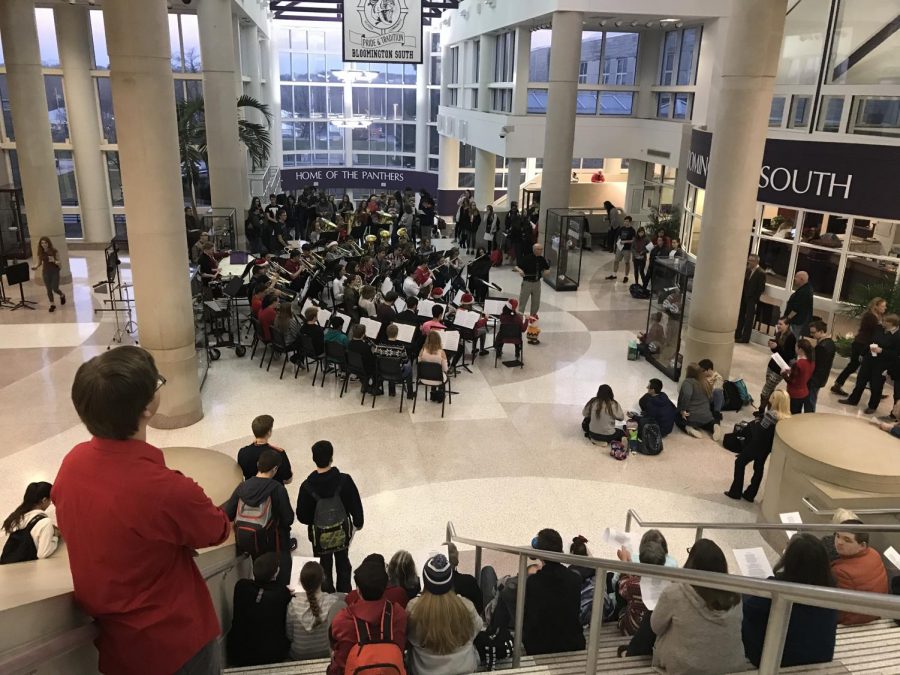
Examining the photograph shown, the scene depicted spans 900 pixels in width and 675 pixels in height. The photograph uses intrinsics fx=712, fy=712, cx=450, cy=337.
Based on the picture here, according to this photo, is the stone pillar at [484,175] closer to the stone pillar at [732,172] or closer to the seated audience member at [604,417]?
the stone pillar at [732,172]

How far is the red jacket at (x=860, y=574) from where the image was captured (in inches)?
178

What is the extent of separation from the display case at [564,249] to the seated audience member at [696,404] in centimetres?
763

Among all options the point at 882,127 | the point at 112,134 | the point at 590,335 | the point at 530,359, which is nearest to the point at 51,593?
the point at 530,359

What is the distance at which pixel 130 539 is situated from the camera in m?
2.05

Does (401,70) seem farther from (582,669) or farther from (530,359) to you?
(582,669)

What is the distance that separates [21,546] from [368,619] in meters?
2.88

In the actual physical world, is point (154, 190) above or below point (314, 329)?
above

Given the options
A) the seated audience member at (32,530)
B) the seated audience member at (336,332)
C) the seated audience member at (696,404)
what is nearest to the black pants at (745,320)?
the seated audience member at (696,404)

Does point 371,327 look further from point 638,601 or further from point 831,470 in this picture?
point 638,601

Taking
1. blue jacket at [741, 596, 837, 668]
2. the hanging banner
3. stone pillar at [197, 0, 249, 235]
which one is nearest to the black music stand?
stone pillar at [197, 0, 249, 235]

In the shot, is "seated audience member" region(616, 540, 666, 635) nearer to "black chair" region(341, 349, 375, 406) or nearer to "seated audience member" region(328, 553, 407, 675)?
"seated audience member" region(328, 553, 407, 675)

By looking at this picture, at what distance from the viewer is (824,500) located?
21.4ft

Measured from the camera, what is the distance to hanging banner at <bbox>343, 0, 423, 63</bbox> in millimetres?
15031

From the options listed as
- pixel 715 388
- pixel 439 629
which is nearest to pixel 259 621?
pixel 439 629
